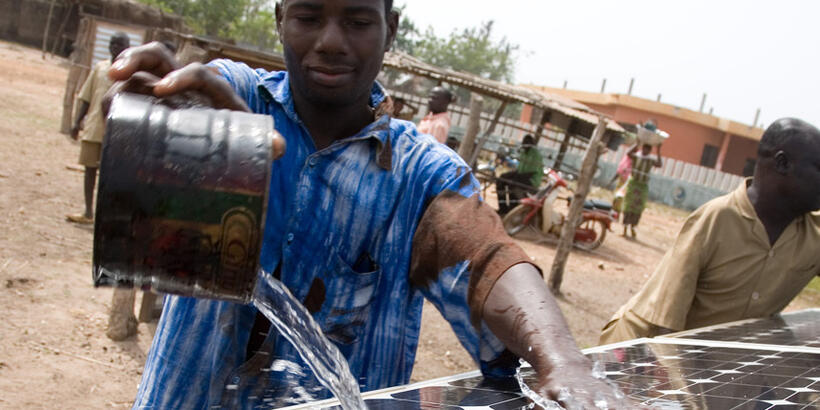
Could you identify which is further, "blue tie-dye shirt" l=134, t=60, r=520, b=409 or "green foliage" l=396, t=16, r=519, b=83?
"green foliage" l=396, t=16, r=519, b=83

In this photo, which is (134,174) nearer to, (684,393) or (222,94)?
(222,94)

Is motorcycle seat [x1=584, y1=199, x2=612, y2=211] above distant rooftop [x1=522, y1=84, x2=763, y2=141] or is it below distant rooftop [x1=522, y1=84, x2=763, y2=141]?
below

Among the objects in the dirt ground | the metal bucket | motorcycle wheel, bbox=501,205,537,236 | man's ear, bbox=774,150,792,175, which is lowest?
the dirt ground

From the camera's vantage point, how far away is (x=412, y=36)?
165ft

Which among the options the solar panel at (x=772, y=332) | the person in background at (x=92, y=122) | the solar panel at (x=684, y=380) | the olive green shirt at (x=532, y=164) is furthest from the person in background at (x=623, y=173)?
the solar panel at (x=684, y=380)

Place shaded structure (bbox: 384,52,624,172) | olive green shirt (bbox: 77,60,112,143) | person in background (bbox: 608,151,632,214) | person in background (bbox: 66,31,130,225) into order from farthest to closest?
person in background (bbox: 608,151,632,214) → shaded structure (bbox: 384,52,624,172) → olive green shirt (bbox: 77,60,112,143) → person in background (bbox: 66,31,130,225)

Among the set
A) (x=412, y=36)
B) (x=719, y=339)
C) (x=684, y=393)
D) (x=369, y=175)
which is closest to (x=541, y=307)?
(x=684, y=393)

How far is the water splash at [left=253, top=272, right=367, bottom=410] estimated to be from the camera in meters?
Result: 1.36

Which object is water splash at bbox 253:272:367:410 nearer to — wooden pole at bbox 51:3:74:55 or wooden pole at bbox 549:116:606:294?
wooden pole at bbox 549:116:606:294

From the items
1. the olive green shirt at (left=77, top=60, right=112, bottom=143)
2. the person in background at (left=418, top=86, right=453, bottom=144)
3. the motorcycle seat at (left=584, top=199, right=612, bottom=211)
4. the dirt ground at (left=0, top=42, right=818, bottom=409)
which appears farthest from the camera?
the motorcycle seat at (left=584, top=199, right=612, bottom=211)

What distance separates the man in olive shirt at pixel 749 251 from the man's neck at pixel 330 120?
80.6 inches

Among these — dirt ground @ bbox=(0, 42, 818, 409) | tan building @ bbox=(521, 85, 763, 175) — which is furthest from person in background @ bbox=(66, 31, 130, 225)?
tan building @ bbox=(521, 85, 763, 175)

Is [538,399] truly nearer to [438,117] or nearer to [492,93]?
[438,117]

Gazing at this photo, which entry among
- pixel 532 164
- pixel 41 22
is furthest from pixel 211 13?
pixel 532 164
